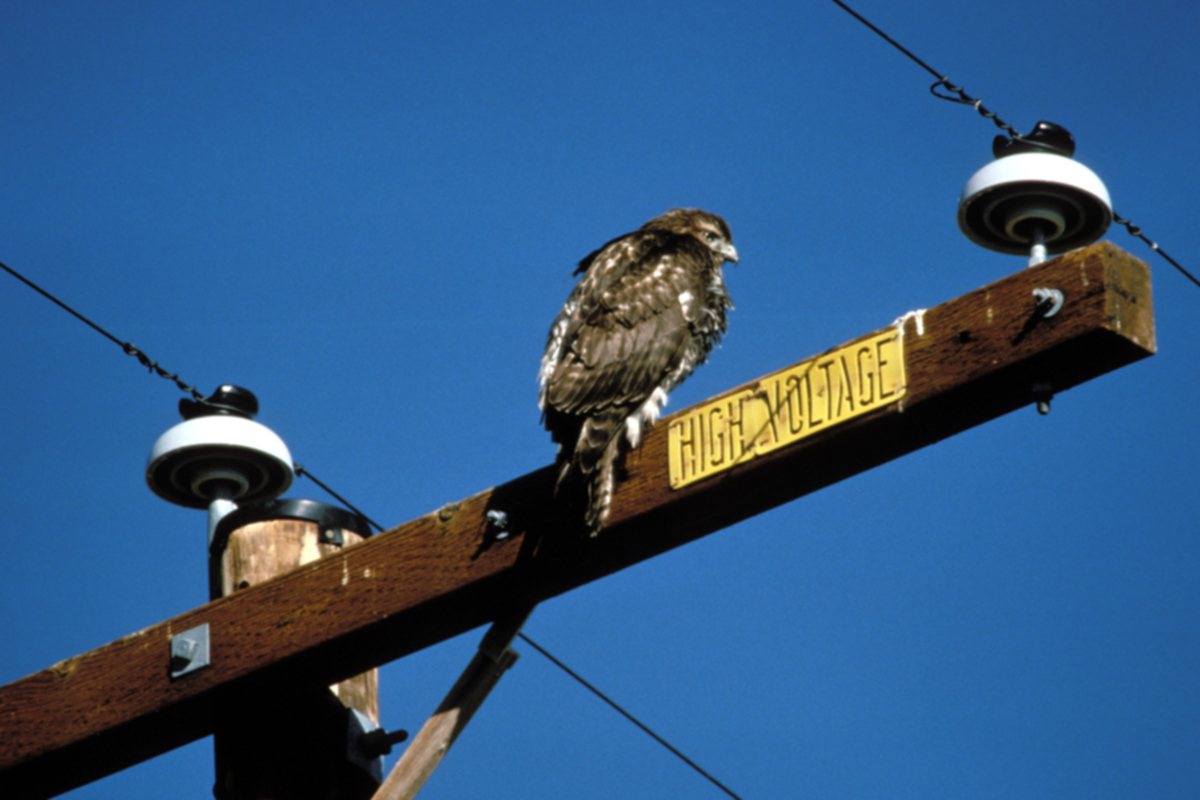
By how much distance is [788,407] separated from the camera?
132 inches

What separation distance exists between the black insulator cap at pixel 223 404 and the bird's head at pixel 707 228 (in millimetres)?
1961

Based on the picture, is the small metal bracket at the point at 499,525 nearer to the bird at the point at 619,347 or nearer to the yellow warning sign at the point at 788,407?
the bird at the point at 619,347

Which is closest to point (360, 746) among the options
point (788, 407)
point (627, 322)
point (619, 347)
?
point (619, 347)

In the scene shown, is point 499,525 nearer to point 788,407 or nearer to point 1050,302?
point 788,407

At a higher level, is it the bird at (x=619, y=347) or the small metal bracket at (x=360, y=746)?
the bird at (x=619, y=347)

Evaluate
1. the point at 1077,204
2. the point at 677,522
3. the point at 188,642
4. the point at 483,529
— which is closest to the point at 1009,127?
the point at 1077,204

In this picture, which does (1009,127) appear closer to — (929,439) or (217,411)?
(929,439)

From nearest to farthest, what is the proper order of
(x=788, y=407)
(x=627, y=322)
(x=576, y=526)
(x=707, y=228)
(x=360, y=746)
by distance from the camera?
(x=788, y=407)
(x=576, y=526)
(x=360, y=746)
(x=627, y=322)
(x=707, y=228)

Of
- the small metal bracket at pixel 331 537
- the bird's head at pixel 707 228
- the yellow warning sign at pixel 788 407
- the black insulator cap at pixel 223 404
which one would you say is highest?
the bird's head at pixel 707 228

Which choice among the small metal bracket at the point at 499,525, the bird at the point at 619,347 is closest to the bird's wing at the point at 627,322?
the bird at the point at 619,347

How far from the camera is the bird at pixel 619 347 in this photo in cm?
362

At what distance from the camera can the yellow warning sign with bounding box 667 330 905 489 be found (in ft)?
10.7

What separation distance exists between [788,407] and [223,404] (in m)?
1.95

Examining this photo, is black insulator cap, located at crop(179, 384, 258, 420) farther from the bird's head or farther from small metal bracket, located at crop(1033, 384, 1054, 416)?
small metal bracket, located at crop(1033, 384, 1054, 416)
